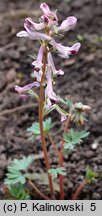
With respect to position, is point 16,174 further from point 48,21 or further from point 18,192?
point 48,21

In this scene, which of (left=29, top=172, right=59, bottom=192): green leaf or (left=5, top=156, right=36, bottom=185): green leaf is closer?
Result: (left=5, top=156, right=36, bottom=185): green leaf

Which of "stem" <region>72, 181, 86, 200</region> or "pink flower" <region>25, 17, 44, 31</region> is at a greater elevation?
"pink flower" <region>25, 17, 44, 31</region>

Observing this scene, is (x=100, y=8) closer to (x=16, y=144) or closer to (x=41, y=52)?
(x=16, y=144)

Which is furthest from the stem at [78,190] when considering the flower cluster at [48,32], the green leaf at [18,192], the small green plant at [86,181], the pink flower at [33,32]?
the pink flower at [33,32]

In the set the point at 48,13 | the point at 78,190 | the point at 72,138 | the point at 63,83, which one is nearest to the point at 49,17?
the point at 48,13

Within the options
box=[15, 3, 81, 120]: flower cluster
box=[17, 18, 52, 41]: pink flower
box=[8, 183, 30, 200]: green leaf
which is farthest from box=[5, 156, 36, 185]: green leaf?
box=[17, 18, 52, 41]: pink flower

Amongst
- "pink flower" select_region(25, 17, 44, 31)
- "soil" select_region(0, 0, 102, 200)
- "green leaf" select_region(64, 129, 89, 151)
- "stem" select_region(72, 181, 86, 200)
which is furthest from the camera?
"soil" select_region(0, 0, 102, 200)

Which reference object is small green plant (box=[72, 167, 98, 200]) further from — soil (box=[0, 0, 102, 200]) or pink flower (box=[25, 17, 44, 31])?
pink flower (box=[25, 17, 44, 31])

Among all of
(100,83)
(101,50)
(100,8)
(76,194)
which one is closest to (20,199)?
(76,194)
